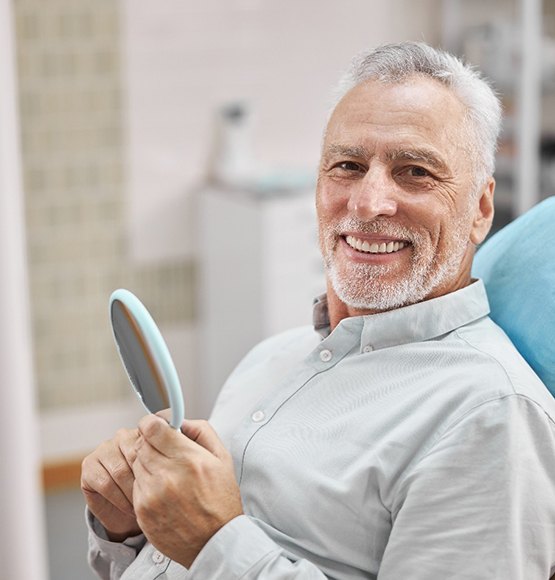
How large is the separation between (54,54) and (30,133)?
Answer: 290 mm

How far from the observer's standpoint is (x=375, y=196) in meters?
1.39

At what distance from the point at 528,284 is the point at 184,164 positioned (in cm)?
258

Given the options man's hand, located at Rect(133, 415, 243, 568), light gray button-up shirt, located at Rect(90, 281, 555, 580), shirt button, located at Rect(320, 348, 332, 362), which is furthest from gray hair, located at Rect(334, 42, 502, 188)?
man's hand, located at Rect(133, 415, 243, 568)

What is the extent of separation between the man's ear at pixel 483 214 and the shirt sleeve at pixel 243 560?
1.78 ft

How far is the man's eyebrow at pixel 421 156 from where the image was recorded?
1.38m

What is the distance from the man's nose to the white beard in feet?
0.06

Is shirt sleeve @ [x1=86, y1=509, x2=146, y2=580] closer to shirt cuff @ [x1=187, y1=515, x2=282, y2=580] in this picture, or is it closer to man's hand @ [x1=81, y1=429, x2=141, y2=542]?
man's hand @ [x1=81, y1=429, x2=141, y2=542]

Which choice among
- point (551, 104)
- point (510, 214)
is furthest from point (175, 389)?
point (551, 104)

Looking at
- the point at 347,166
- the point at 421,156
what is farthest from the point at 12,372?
the point at 421,156

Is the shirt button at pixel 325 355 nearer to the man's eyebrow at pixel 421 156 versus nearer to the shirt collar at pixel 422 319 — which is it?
the shirt collar at pixel 422 319

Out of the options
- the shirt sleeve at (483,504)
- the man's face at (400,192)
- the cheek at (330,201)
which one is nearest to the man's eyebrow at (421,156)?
the man's face at (400,192)

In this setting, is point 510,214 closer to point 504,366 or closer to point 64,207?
point 64,207

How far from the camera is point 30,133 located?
3637mm

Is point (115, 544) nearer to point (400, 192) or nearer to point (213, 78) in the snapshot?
point (400, 192)
